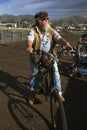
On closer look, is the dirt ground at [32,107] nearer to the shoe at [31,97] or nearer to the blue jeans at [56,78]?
the shoe at [31,97]

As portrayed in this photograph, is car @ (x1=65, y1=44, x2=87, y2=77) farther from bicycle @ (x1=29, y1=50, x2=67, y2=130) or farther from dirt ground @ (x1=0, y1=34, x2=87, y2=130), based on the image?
bicycle @ (x1=29, y1=50, x2=67, y2=130)

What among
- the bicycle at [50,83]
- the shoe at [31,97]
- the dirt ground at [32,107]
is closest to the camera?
the bicycle at [50,83]

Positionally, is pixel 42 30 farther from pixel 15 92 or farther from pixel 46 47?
pixel 15 92

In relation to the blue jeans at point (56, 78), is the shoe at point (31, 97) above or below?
below

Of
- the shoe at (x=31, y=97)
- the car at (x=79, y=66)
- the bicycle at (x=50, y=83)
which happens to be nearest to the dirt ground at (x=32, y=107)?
the shoe at (x=31, y=97)

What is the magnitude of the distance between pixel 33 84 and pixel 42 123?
1.11m

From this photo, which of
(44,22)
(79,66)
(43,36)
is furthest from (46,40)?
(79,66)

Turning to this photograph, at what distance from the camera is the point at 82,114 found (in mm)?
7047

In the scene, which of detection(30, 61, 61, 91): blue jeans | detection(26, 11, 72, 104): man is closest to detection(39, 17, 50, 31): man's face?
detection(26, 11, 72, 104): man

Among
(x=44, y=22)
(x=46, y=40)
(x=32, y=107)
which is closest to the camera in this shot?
(x=44, y=22)

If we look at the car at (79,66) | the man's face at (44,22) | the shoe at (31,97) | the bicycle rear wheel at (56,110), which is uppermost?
the man's face at (44,22)

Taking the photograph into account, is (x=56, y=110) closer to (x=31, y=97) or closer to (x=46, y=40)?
(x=46, y=40)

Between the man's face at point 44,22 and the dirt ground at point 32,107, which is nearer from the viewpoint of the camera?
the dirt ground at point 32,107

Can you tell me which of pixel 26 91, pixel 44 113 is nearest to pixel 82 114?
pixel 44 113
